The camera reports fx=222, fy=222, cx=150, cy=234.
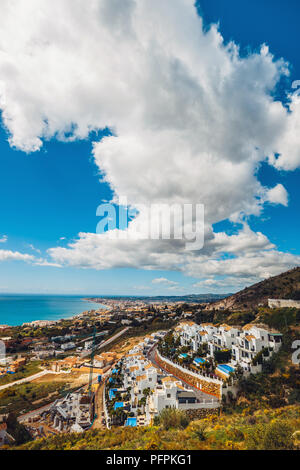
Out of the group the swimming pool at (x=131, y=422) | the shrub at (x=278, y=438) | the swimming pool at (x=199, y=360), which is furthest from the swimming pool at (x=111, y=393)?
the shrub at (x=278, y=438)

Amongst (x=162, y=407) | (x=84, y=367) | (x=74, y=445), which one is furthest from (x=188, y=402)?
(x=84, y=367)

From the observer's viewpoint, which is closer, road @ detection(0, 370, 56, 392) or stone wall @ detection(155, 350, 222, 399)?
stone wall @ detection(155, 350, 222, 399)

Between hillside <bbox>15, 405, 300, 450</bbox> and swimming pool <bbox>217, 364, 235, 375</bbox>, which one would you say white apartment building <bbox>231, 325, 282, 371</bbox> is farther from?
hillside <bbox>15, 405, 300, 450</bbox>

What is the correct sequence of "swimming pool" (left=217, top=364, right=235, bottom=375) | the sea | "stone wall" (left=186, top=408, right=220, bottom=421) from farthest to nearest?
the sea
"swimming pool" (left=217, top=364, right=235, bottom=375)
"stone wall" (left=186, top=408, right=220, bottom=421)

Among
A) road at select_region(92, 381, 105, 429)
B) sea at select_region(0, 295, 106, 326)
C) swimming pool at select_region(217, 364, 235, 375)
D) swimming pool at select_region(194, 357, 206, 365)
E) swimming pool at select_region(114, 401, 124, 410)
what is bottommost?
sea at select_region(0, 295, 106, 326)

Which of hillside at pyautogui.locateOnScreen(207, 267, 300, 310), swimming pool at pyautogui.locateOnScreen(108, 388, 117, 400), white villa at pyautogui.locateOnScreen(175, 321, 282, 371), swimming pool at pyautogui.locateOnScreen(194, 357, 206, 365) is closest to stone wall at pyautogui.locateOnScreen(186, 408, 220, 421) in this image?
white villa at pyautogui.locateOnScreen(175, 321, 282, 371)

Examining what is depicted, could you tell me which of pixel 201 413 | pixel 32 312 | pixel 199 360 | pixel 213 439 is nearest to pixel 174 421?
pixel 201 413

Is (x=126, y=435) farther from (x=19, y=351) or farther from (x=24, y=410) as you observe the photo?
(x=19, y=351)

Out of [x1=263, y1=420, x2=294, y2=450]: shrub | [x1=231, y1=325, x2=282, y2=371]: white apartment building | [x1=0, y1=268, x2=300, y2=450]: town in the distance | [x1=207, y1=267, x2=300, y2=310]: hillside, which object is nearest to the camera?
[x1=263, y1=420, x2=294, y2=450]: shrub
